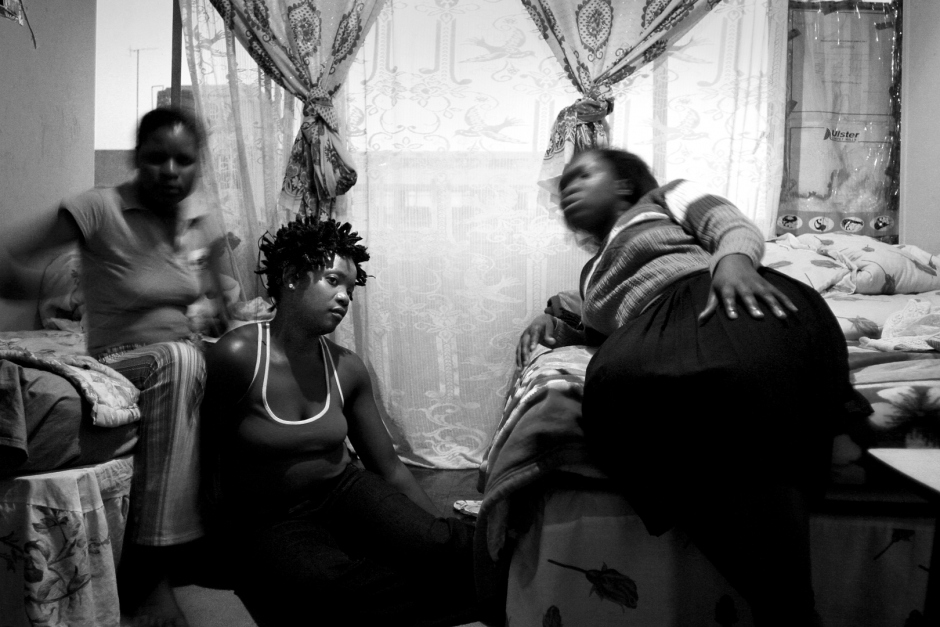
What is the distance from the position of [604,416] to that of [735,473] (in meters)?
0.25

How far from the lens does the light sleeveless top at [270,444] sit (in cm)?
153

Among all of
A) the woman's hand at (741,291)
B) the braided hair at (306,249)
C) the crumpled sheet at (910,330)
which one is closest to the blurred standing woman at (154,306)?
the braided hair at (306,249)

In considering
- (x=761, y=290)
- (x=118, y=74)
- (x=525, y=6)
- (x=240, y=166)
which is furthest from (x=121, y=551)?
(x=525, y=6)

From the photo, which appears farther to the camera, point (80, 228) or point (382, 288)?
point (382, 288)

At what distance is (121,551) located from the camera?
152cm

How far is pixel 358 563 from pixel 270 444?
0.35 m

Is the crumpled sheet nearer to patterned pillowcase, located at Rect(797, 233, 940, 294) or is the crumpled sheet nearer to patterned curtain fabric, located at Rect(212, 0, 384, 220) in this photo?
patterned pillowcase, located at Rect(797, 233, 940, 294)

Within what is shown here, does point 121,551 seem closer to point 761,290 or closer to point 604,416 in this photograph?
point 604,416

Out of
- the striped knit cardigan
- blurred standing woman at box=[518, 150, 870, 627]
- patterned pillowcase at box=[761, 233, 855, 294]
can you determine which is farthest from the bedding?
patterned pillowcase at box=[761, 233, 855, 294]

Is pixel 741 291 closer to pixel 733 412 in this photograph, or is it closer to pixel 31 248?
pixel 733 412

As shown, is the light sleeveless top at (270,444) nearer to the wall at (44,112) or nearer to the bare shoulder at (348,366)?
the bare shoulder at (348,366)

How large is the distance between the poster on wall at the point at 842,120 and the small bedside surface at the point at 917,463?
228 cm

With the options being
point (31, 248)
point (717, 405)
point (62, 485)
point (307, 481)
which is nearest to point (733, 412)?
point (717, 405)

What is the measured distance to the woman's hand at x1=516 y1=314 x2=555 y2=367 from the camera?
7.50ft
